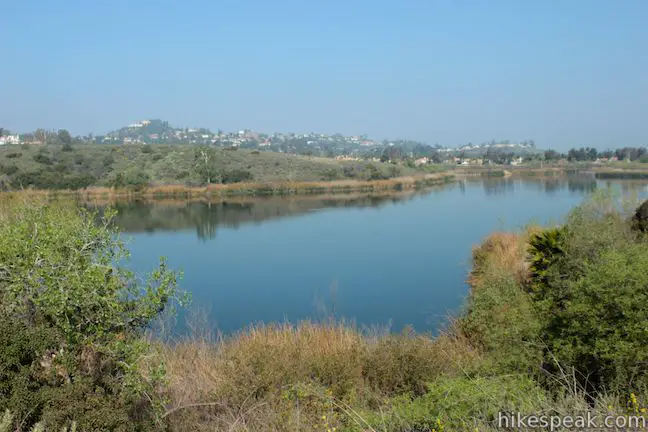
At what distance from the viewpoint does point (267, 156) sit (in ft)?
210

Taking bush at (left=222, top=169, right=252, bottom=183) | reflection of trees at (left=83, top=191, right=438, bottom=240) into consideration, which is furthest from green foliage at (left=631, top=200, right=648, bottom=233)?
bush at (left=222, top=169, right=252, bottom=183)

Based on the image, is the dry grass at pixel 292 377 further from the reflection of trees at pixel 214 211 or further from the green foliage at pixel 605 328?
the reflection of trees at pixel 214 211

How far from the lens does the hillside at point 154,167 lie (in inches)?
1751

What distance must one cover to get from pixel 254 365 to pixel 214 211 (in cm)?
2915

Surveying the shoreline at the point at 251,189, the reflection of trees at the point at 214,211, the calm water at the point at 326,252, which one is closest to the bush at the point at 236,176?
the shoreline at the point at 251,189

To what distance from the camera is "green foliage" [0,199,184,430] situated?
3.75 metres

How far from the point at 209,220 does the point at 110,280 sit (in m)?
25.9

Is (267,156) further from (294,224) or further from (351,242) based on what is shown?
(351,242)

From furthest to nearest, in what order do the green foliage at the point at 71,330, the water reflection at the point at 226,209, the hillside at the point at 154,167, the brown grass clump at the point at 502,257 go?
the hillside at the point at 154,167, the water reflection at the point at 226,209, the brown grass clump at the point at 502,257, the green foliage at the point at 71,330

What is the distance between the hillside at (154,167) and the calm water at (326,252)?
33.3 ft

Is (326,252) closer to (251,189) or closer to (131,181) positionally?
(251,189)

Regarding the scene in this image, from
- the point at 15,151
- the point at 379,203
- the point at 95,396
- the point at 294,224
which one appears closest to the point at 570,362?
the point at 95,396

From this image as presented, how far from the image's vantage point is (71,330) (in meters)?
4.19

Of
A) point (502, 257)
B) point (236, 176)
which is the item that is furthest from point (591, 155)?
point (502, 257)
